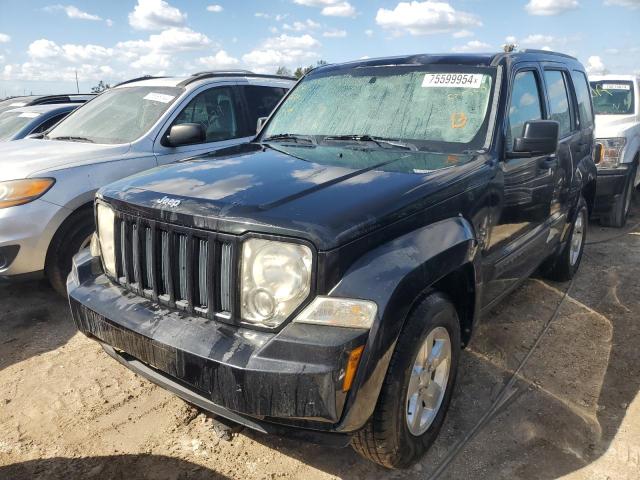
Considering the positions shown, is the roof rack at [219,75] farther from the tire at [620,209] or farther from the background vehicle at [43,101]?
the tire at [620,209]

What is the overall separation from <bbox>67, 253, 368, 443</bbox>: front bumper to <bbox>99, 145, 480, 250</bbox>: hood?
1.26ft

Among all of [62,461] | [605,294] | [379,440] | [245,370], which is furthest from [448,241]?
[605,294]

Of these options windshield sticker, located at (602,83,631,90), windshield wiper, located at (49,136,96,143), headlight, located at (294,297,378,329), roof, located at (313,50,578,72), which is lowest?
headlight, located at (294,297,378,329)

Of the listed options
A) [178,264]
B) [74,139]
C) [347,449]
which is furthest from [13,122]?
[347,449]

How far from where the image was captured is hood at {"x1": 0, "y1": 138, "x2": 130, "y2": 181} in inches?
157

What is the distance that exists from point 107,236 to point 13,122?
5.74m

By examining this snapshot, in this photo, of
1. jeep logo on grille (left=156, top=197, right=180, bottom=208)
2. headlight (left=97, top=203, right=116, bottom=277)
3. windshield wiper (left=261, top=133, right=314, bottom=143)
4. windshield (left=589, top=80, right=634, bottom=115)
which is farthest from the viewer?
windshield (left=589, top=80, right=634, bottom=115)

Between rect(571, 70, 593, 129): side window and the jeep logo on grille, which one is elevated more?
rect(571, 70, 593, 129): side window

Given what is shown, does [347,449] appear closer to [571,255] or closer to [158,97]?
[571,255]

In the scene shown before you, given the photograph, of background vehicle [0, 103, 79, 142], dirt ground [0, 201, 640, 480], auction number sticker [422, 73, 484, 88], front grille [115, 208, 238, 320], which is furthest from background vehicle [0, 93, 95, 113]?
auction number sticker [422, 73, 484, 88]

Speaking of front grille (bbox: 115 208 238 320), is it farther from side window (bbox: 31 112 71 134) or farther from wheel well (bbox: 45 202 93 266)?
side window (bbox: 31 112 71 134)

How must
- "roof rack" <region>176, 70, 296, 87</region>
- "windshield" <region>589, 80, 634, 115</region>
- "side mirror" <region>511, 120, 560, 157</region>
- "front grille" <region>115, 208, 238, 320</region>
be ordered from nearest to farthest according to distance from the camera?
"front grille" <region>115, 208, 238, 320</region> < "side mirror" <region>511, 120, 560, 157</region> < "roof rack" <region>176, 70, 296, 87</region> < "windshield" <region>589, 80, 634, 115</region>

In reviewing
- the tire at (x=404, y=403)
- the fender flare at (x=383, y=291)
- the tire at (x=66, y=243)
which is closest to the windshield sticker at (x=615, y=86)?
the tire at (x=404, y=403)

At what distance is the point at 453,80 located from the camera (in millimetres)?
3252
